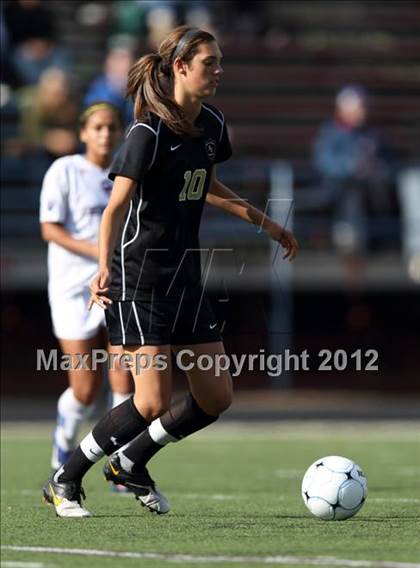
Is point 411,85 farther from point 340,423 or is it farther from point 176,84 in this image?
point 176,84

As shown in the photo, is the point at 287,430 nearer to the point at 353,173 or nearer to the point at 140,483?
→ the point at 353,173

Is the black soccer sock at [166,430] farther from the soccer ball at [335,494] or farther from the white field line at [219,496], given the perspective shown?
the white field line at [219,496]

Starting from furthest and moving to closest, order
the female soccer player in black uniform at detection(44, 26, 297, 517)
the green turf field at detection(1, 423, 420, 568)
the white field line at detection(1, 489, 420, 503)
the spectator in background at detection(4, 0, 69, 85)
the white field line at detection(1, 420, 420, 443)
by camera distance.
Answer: the spectator in background at detection(4, 0, 69, 85), the white field line at detection(1, 420, 420, 443), the white field line at detection(1, 489, 420, 503), the female soccer player in black uniform at detection(44, 26, 297, 517), the green turf field at detection(1, 423, 420, 568)

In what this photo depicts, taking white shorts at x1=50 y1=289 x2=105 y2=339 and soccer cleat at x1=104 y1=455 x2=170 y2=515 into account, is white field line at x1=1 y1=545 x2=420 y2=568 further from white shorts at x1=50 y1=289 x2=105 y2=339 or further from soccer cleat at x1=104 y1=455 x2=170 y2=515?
white shorts at x1=50 y1=289 x2=105 y2=339

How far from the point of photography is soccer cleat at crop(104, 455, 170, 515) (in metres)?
7.07

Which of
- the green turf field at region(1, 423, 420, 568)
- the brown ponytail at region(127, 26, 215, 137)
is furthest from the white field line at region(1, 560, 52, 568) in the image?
the brown ponytail at region(127, 26, 215, 137)

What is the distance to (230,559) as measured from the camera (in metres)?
5.43

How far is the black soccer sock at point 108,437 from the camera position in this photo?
678 centimetres

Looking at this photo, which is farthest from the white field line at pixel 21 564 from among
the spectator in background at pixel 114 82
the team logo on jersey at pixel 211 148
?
the spectator in background at pixel 114 82

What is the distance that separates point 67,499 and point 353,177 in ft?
38.8

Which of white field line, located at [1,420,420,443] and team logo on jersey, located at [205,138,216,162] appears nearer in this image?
team logo on jersey, located at [205,138,216,162]

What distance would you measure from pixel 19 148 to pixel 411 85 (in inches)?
273

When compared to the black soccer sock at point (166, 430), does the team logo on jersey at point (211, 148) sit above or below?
above

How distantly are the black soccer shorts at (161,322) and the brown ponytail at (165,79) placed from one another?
2.76 ft
